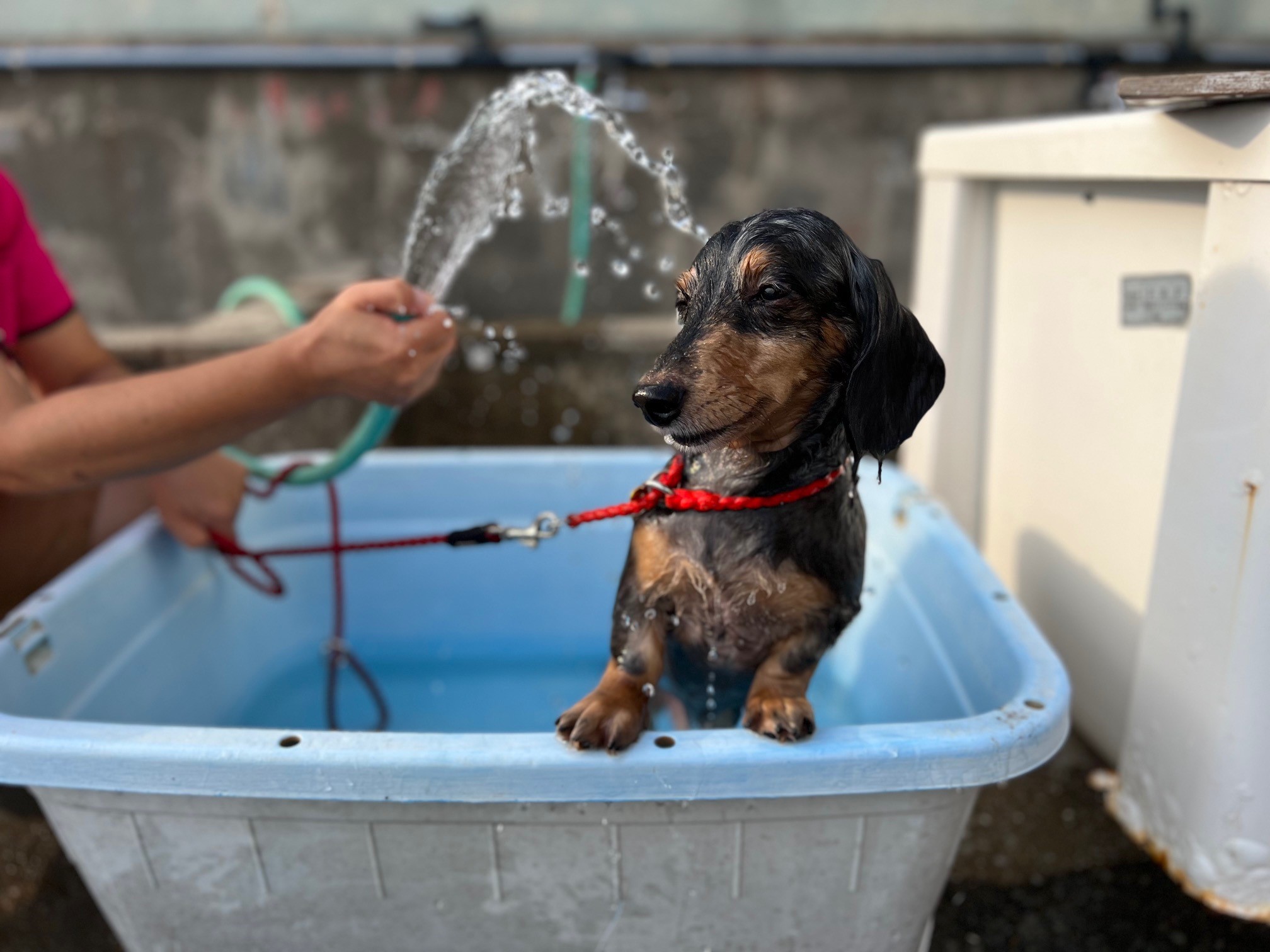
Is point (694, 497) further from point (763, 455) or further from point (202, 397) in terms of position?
point (202, 397)

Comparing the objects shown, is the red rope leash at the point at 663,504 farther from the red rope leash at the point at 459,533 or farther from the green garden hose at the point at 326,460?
the green garden hose at the point at 326,460

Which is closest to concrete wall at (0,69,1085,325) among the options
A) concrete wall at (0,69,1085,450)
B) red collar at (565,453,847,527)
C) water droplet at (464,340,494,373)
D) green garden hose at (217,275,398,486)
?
concrete wall at (0,69,1085,450)

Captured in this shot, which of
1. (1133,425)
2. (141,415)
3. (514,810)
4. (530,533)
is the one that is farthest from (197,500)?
(1133,425)

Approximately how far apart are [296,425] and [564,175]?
178 centimetres

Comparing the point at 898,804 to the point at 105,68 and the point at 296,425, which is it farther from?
the point at 105,68

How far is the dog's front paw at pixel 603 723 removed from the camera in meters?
1.32

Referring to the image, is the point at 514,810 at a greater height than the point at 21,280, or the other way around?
the point at 21,280

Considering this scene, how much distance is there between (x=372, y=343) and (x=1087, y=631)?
70.5 inches

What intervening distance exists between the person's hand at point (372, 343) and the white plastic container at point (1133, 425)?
55.9 inches

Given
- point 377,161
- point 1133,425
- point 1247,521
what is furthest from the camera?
point 377,161

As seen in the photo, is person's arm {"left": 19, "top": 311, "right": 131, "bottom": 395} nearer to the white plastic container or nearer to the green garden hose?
the green garden hose

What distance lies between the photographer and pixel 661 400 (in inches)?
44.3

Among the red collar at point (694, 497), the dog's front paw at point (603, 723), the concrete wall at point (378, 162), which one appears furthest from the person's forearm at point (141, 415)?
the concrete wall at point (378, 162)

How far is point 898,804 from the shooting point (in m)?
1.40
